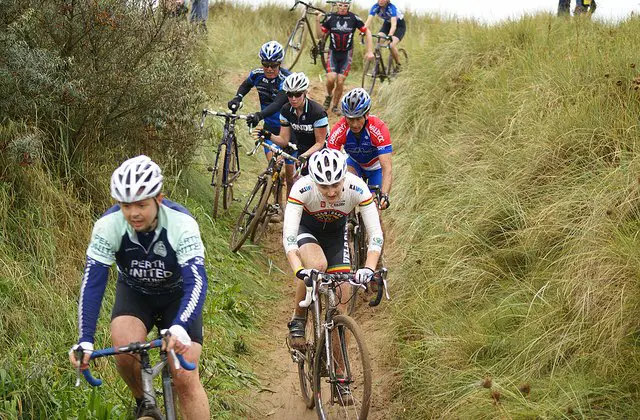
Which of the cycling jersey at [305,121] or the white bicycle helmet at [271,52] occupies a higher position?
the white bicycle helmet at [271,52]

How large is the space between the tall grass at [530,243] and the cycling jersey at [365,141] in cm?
91

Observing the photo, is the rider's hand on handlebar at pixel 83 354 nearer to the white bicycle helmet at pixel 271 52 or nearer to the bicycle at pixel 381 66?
the white bicycle helmet at pixel 271 52

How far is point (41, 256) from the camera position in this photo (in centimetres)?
705

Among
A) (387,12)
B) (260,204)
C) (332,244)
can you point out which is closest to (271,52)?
(260,204)

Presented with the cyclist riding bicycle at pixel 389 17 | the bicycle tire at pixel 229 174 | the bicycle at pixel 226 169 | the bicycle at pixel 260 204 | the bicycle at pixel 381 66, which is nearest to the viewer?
the bicycle at pixel 260 204

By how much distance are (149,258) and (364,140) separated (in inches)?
181

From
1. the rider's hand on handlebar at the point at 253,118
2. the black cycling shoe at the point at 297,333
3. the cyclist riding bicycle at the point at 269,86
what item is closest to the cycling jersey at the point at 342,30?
the cyclist riding bicycle at the point at 269,86

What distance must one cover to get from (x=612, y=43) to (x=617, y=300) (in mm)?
5024

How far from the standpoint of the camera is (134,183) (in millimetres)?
4848

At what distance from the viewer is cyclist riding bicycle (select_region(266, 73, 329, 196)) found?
9945 mm

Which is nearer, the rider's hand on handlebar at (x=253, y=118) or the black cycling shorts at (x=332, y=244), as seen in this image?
the black cycling shorts at (x=332, y=244)

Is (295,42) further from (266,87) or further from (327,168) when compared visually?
(327,168)

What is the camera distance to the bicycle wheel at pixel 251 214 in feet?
33.4

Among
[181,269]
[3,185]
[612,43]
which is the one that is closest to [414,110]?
[612,43]
